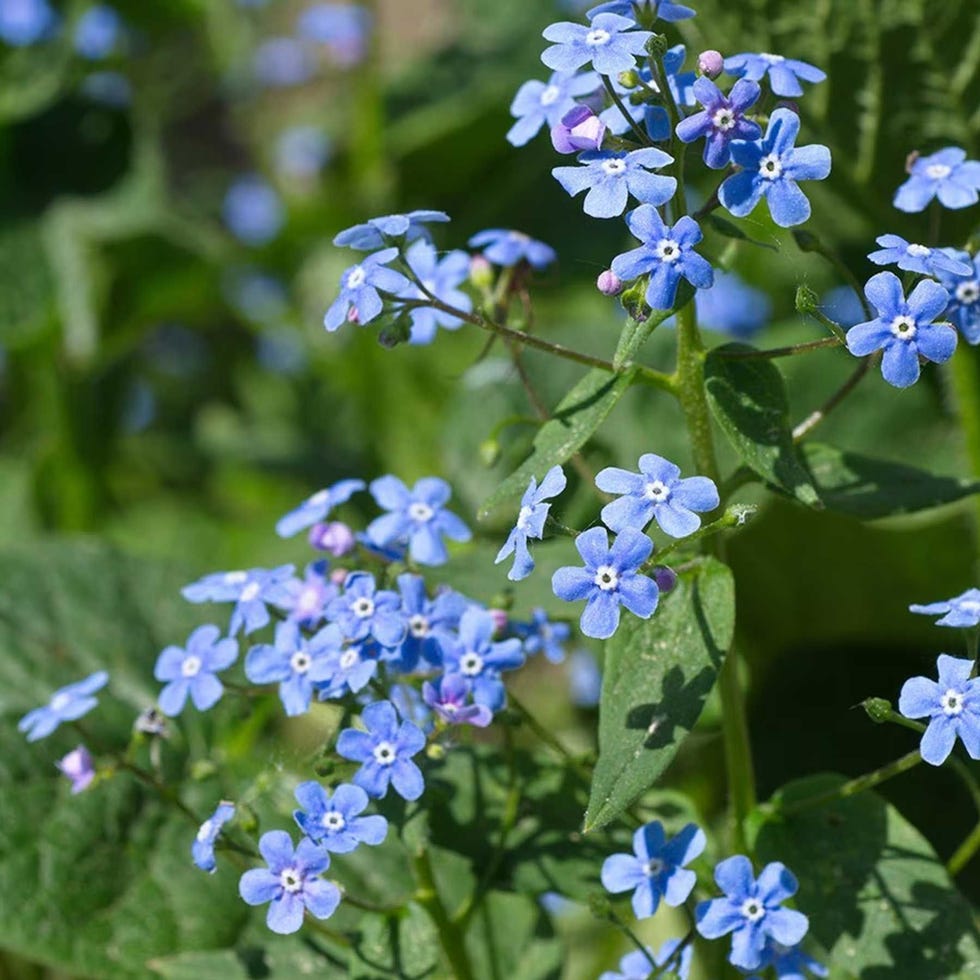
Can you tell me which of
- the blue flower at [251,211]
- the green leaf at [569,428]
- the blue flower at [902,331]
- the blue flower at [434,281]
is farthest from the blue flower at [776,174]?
the blue flower at [251,211]

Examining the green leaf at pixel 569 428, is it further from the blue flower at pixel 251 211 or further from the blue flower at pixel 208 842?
the blue flower at pixel 251 211

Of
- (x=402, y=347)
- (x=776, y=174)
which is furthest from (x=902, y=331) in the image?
(x=402, y=347)

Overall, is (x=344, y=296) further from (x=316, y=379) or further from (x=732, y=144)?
(x=316, y=379)

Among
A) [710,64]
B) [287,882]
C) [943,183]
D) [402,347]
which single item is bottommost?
[402,347]

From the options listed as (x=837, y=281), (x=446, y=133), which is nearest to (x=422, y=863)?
(x=837, y=281)

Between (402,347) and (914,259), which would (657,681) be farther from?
(402,347)

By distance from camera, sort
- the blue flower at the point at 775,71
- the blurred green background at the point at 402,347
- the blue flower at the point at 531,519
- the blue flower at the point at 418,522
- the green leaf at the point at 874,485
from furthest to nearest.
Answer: the blurred green background at the point at 402,347, the blue flower at the point at 418,522, the green leaf at the point at 874,485, the blue flower at the point at 775,71, the blue flower at the point at 531,519

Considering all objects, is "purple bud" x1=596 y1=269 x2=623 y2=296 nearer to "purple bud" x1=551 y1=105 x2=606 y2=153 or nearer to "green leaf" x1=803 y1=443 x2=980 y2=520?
"purple bud" x1=551 y1=105 x2=606 y2=153
